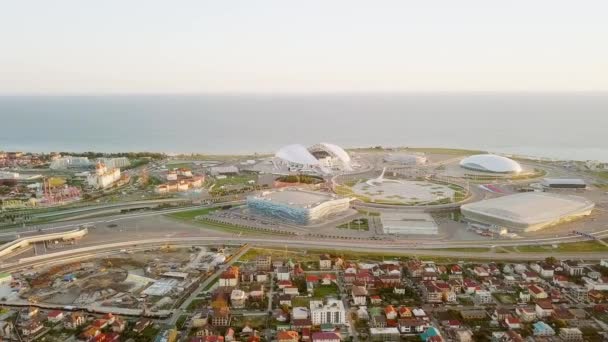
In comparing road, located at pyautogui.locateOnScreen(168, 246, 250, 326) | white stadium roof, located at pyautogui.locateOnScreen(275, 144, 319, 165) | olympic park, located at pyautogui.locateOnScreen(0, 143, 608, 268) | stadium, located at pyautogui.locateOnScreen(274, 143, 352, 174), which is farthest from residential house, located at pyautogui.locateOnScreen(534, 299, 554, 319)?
white stadium roof, located at pyautogui.locateOnScreen(275, 144, 319, 165)

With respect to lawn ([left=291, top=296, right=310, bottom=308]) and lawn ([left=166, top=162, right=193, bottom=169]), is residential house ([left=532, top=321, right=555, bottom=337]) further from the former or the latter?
lawn ([left=166, top=162, right=193, bottom=169])

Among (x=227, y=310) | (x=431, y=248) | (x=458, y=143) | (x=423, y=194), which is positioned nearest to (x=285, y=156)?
(x=423, y=194)

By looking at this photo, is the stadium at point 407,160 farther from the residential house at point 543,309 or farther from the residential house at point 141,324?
the residential house at point 141,324

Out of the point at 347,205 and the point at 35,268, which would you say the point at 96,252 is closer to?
the point at 35,268

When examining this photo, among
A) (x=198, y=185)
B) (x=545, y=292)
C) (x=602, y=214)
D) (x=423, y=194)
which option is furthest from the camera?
(x=198, y=185)

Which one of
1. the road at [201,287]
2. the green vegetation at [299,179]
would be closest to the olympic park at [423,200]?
the green vegetation at [299,179]

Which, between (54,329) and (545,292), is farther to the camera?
(545,292)
